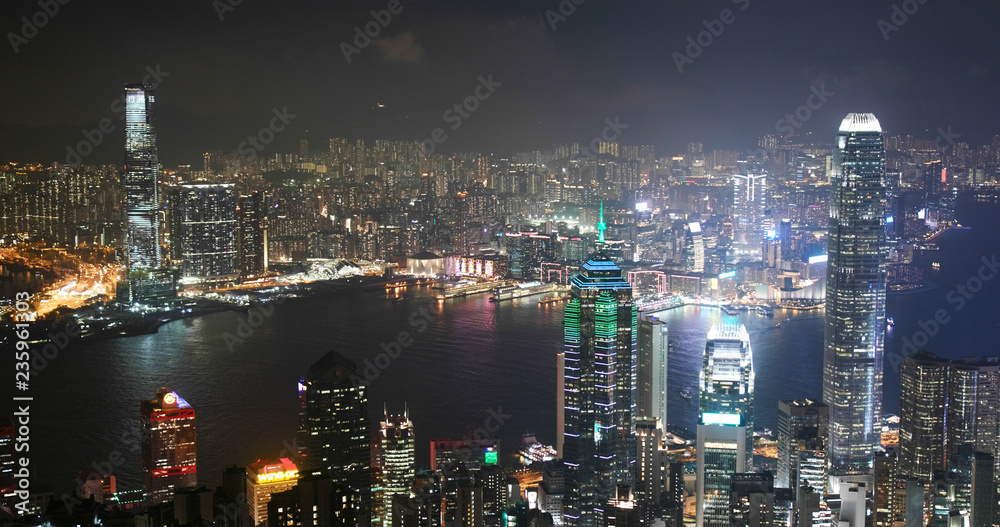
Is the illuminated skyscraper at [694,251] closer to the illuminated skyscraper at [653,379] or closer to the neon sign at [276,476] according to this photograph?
the illuminated skyscraper at [653,379]

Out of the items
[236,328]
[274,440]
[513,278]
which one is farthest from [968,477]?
[513,278]

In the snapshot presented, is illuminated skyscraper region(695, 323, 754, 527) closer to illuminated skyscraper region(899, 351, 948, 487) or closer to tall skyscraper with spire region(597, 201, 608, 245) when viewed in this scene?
illuminated skyscraper region(899, 351, 948, 487)

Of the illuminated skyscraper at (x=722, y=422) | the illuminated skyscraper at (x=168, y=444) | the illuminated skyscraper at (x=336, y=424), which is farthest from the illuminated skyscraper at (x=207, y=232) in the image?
the illuminated skyscraper at (x=722, y=422)

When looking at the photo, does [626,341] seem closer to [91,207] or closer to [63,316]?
[63,316]

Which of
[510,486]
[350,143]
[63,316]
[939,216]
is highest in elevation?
[350,143]

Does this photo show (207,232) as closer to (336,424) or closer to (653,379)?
(653,379)

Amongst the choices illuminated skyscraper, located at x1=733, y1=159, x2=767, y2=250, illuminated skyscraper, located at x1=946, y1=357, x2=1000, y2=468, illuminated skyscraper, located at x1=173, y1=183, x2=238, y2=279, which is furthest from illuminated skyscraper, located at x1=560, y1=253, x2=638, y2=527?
illuminated skyscraper, located at x1=173, y1=183, x2=238, y2=279

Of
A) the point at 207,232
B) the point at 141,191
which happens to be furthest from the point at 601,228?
the point at 141,191
